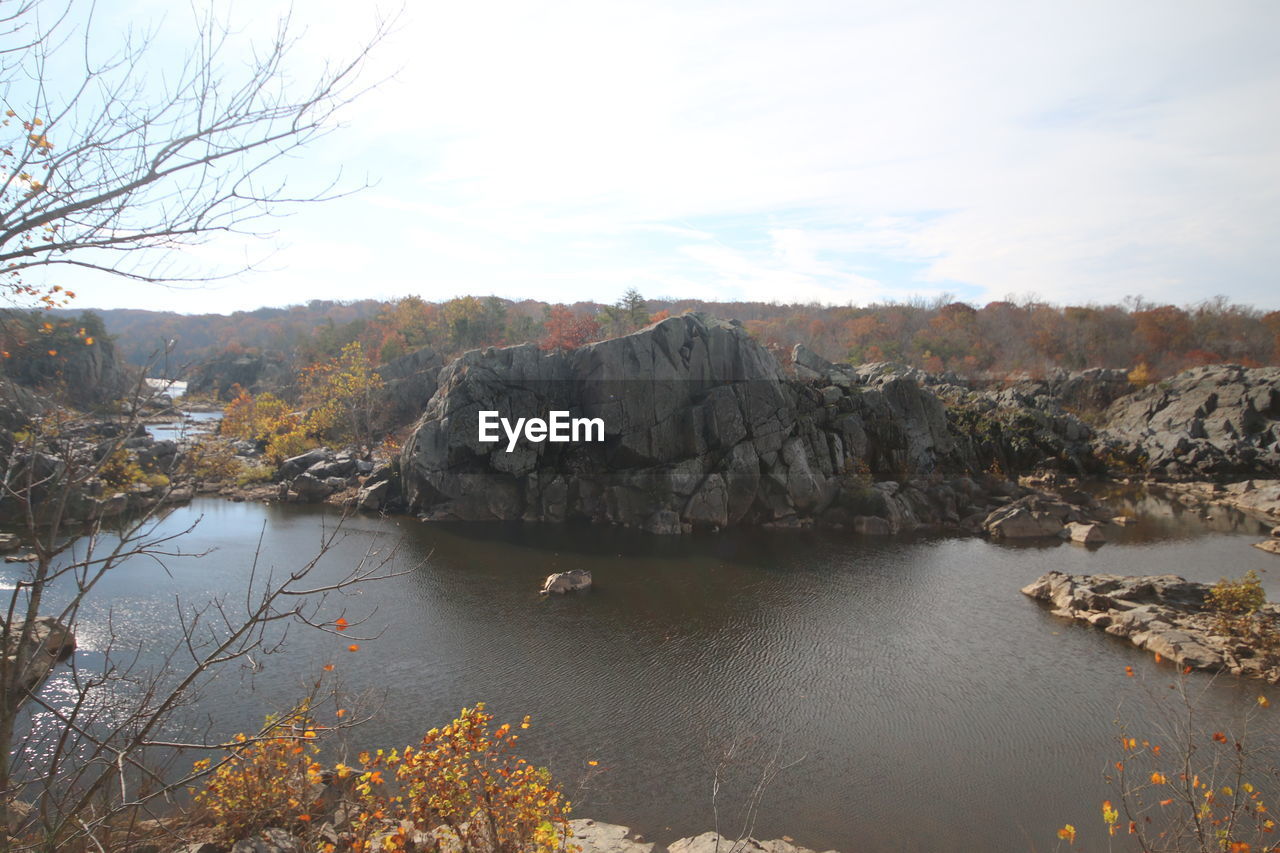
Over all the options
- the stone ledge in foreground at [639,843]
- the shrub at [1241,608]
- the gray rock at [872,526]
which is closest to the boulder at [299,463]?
the gray rock at [872,526]

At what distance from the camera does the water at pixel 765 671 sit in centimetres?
1337

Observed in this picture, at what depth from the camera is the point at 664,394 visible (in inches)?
1512

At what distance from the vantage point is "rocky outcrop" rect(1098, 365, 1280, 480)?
49094mm

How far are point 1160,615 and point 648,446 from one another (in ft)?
76.1

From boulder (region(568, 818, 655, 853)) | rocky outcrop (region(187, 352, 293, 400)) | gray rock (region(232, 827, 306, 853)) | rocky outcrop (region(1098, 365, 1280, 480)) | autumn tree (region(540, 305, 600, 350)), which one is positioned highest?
autumn tree (region(540, 305, 600, 350))

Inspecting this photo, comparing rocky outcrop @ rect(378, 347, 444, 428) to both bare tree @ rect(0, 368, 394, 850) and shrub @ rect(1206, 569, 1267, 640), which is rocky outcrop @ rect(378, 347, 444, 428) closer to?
bare tree @ rect(0, 368, 394, 850)

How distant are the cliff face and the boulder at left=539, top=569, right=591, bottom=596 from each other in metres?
10.1

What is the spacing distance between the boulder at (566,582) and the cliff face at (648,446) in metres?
10.1

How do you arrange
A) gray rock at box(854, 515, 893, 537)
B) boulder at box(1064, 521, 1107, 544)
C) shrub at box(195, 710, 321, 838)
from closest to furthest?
shrub at box(195, 710, 321, 838) < boulder at box(1064, 521, 1107, 544) < gray rock at box(854, 515, 893, 537)

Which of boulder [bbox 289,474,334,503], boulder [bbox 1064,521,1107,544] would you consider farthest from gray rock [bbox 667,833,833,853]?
boulder [bbox 289,474,334,503]

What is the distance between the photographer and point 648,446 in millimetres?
37781

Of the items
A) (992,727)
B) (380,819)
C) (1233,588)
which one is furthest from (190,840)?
(1233,588)

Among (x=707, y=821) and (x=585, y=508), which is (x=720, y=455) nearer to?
(x=585, y=508)

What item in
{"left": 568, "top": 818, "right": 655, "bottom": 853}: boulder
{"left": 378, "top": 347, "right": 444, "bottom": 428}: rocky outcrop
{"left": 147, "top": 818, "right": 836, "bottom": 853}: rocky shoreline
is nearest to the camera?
{"left": 147, "top": 818, "right": 836, "bottom": 853}: rocky shoreline
